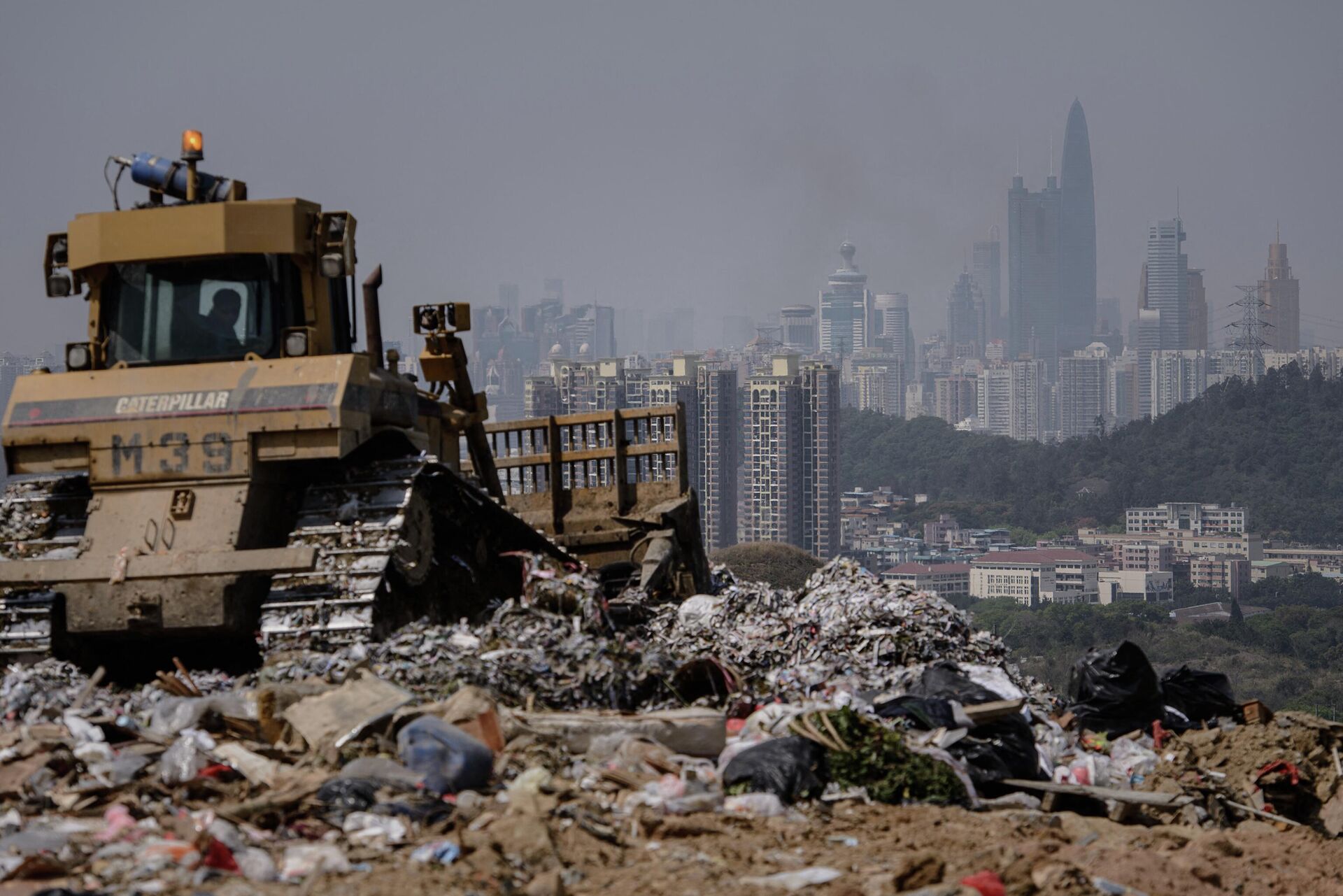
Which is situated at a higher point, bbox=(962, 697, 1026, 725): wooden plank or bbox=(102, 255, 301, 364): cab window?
bbox=(102, 255, 301, 364): cab window

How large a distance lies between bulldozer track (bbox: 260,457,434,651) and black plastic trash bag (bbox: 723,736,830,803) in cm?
237

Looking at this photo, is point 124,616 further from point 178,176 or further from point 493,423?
point 493,423

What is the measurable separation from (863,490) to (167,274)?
175 m

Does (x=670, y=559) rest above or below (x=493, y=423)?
below

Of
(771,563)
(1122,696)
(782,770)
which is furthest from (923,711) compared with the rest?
(771,563)

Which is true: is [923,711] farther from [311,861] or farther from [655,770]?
[311,861]

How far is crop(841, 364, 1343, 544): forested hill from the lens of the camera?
13712cm

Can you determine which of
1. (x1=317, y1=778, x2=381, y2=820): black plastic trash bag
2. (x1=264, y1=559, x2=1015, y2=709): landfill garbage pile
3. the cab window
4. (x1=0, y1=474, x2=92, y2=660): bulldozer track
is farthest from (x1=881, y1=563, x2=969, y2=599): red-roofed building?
(x1=317, y1=778, x2=381, y2=820): black plastic trash bag

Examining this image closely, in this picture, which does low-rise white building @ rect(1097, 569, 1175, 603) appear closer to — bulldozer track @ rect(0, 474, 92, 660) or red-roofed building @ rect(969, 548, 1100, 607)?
red-roofed building @ rect(969, 548, 1100, 607)

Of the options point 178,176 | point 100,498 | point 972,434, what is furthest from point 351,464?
point 972,434

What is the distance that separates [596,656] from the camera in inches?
370

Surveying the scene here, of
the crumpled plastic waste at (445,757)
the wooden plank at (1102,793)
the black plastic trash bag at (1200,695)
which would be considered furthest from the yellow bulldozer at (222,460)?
the black plastic trash bag at (1200,695)

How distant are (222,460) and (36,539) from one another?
1237mm

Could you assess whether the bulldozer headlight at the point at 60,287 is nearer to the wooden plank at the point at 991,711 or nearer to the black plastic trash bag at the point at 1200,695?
the wooden plank at the point at 991,711
